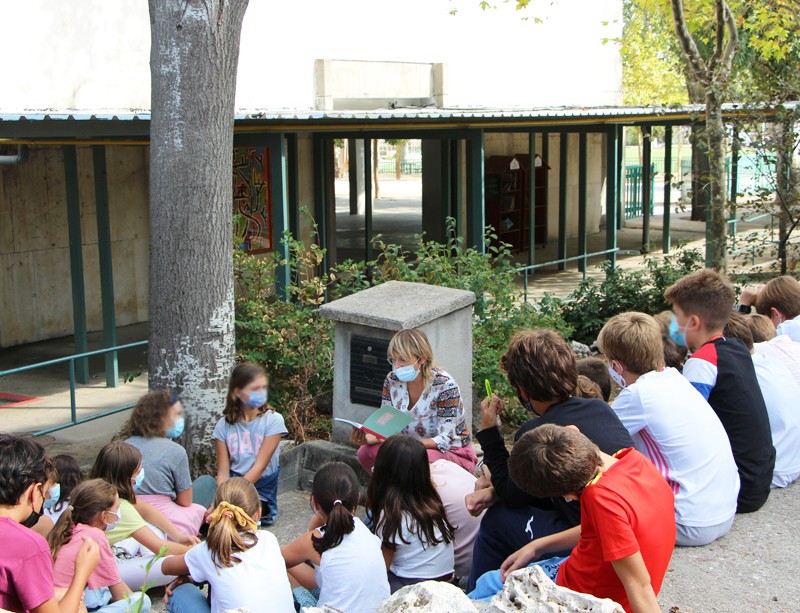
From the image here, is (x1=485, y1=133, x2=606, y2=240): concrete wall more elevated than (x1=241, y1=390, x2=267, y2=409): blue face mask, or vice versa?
(x1=485, y1=133, x2=606, y2=240): concrete wall

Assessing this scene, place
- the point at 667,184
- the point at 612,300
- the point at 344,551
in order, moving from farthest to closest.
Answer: the point at 667,184
the point at 612,300
the point at 344,551

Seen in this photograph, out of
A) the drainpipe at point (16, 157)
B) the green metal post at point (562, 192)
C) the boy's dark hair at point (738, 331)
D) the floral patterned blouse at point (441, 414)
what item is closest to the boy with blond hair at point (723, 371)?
the boy's dark hair at point (738, 331)

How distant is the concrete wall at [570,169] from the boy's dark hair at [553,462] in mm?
16314

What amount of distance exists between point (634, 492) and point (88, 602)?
8.04 ft

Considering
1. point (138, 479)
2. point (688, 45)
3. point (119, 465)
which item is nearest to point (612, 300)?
point (688, 45)

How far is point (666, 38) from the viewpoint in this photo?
88.0ft

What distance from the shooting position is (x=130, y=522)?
173 inches

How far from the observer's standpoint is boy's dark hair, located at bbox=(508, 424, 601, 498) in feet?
10.4

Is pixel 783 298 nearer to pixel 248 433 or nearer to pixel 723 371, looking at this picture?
pixel 723 371

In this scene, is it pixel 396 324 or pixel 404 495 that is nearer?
pixel 404 495

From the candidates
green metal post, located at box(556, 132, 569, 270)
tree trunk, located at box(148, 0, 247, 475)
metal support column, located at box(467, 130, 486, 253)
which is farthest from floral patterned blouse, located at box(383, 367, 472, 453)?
green metal post, located at box(556, 132, 569, 270)

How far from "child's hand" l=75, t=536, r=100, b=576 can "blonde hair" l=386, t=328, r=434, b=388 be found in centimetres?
200

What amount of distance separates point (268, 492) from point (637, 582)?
299 centimetres

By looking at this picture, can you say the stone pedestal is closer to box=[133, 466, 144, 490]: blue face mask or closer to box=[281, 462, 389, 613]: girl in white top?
box=[133, 466, 144, 490]: blue face mask
